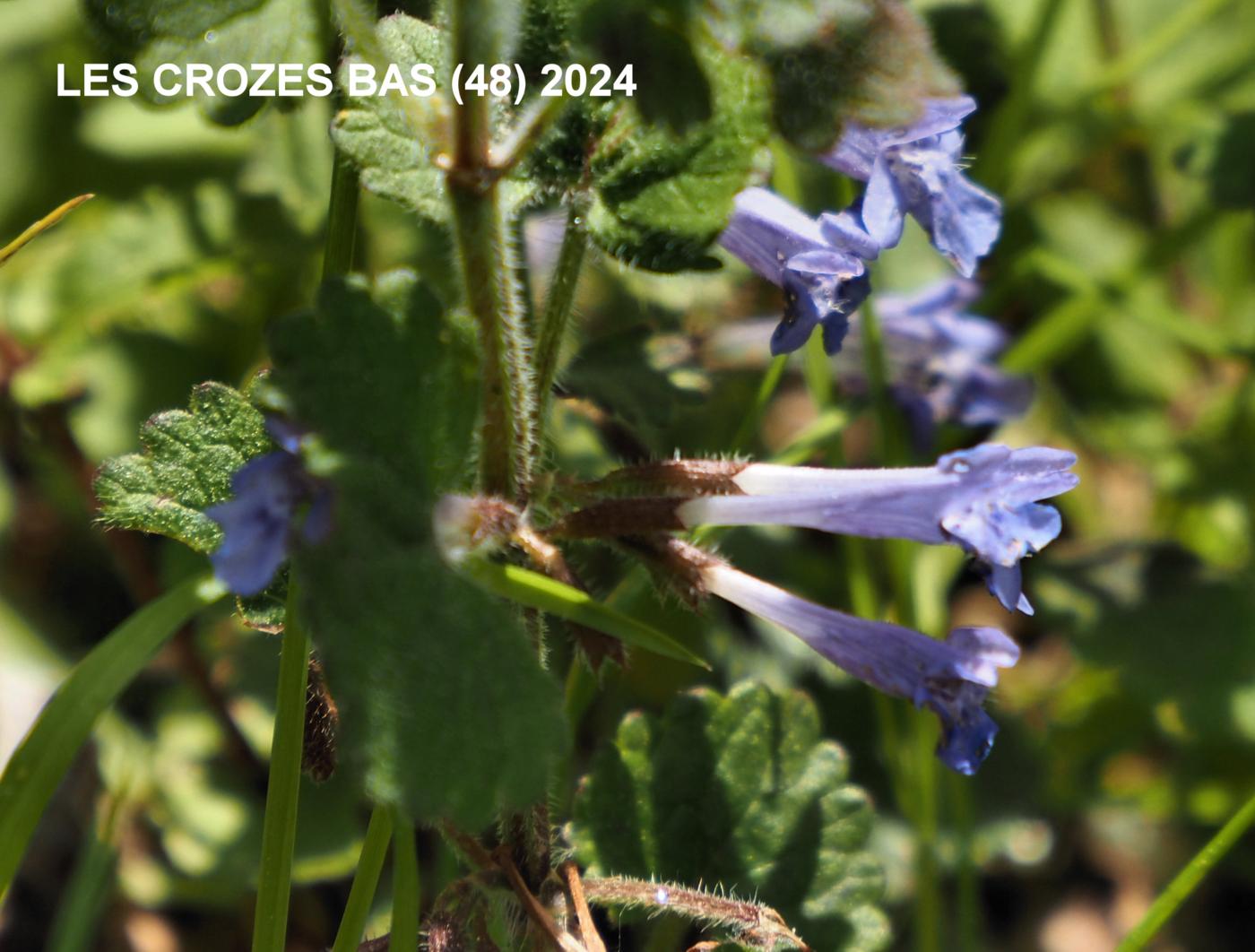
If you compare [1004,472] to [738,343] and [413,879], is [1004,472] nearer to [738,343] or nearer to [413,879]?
[413,879]

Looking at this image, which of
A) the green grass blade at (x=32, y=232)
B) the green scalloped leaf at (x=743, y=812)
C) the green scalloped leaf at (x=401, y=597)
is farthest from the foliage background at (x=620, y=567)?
the green scalloped leaf at (x=401, y=597)

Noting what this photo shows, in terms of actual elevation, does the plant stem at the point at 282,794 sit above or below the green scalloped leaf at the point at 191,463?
below

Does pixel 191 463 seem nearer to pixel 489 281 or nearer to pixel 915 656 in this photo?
pixel 489 281

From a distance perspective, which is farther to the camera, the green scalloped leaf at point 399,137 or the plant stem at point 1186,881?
the plant stem at point 1186,881

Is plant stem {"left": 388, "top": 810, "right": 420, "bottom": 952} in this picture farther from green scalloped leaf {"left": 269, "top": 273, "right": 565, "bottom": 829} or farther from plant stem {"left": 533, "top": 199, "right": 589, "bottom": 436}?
plant stem {"left": 533, "top": 199, "right": 589, "bottom": 436}

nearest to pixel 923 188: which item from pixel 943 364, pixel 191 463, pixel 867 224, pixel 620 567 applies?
pixel 867 224

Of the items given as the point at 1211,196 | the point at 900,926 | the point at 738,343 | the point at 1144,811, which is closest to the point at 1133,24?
the point at 1211,196

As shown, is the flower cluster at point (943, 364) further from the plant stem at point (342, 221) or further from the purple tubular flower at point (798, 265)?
the plant stem at point (342, 221)
